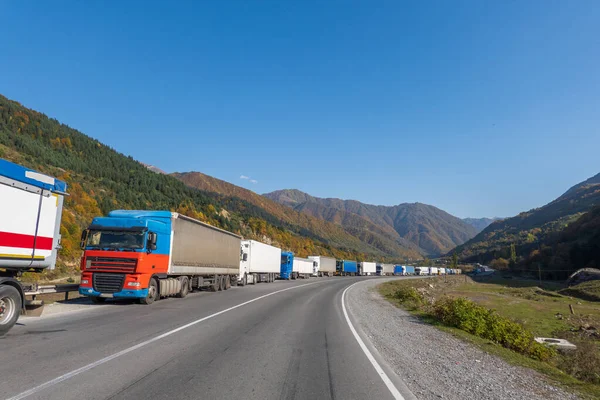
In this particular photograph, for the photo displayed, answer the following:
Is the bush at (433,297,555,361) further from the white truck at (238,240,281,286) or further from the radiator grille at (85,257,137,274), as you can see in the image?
the white truck at (238,240,281,286)

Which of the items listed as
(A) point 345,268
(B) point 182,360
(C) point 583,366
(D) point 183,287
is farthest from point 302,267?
(B) point 182,360

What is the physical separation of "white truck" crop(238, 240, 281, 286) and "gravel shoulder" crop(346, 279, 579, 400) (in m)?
26.0

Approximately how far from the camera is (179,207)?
3295 inches

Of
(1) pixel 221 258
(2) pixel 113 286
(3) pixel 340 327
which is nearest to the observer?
(3) pixel 340 327

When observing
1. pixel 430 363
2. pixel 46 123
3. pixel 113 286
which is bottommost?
pixel 430 363

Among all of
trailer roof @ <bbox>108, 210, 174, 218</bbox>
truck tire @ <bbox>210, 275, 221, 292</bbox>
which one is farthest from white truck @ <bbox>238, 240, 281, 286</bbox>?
trailer roof @ <bbox>108, 210, 174, 218</bbox>

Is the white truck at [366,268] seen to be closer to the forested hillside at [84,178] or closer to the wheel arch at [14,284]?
the forested hillside at [84,178]

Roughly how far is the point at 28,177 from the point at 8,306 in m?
3.16

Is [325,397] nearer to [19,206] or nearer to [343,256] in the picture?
[19,206]

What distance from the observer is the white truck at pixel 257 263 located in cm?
3762

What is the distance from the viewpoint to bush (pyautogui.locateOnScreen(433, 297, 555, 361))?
1283 cm

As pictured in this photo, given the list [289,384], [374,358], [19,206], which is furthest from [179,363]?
[19,206]

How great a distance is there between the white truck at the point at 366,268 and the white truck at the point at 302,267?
1193 inches

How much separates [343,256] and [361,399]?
165681 mm
